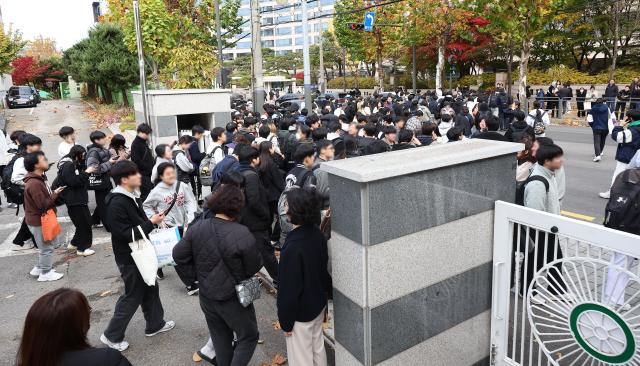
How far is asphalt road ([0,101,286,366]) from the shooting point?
4.59 metres

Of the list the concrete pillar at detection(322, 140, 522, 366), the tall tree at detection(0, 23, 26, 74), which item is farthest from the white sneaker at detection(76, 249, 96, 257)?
the tall tree at detection(0, 23, 26, 74)

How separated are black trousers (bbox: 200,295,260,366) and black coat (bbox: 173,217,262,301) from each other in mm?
112

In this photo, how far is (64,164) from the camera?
263 inches

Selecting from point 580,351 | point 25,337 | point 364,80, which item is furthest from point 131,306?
point 364,80

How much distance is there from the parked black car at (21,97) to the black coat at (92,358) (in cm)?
3697

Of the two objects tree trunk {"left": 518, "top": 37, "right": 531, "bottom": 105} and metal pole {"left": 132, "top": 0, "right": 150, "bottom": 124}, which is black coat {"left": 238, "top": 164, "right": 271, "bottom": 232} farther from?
tree trunk {"left": 518, "top": 37, "right": 531, "bottom": 105}

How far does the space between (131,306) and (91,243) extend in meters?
3.32

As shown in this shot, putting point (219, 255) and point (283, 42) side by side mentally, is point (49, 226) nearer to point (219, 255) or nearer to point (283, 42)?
point (219, 255)

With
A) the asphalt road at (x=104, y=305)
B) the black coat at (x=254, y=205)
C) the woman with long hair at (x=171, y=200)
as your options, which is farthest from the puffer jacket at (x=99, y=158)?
the black coat at (x=254, y=205)

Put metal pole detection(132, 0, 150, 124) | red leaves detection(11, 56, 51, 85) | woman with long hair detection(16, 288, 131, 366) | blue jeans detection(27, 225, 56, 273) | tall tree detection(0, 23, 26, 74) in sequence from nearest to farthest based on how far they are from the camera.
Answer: woman with long hair detection(16, 288, 131, 366), blue jeans detection(27, 225, 56, 273), metal pole detection(132, 0, 150, 124), tall tree detection(0, 23, 26, 74), red leaves detection(11, 56, 51, 85)

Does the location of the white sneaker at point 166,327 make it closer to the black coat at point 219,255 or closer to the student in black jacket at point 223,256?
the student in black jacket at point 223,256

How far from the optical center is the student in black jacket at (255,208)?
16.9ft

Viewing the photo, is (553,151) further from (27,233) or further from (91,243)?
(27,233)

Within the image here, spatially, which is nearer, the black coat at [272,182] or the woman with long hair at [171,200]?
the woman with long hair at [171,200]
